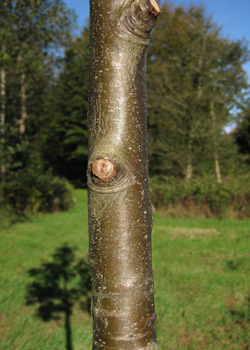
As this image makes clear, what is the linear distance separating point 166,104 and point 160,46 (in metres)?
7.31

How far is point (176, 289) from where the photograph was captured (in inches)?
182

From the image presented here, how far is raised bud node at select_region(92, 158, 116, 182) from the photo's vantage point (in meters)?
0.91

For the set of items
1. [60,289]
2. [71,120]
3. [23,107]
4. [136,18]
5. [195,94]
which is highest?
[71,120]

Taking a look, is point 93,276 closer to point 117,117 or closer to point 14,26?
point 117,117

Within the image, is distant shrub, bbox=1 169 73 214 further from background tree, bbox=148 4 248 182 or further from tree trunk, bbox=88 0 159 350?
tree trunk, bbox=88 0 159 350

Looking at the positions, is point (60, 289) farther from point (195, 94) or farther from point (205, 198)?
point (195, 94)

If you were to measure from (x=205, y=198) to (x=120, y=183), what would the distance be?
9626 millimetres

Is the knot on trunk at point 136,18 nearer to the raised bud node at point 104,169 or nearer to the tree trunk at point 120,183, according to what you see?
the tree trunk at point 120,183

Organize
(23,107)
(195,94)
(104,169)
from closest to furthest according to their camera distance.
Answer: (104,169), (23,107), (195,94)

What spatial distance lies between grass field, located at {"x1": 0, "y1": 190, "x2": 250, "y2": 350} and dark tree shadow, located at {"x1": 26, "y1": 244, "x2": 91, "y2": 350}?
0.08 m

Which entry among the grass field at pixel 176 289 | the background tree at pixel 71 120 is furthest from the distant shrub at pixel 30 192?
the background tree at pixel 71 120

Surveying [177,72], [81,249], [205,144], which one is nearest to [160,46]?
[177,72]

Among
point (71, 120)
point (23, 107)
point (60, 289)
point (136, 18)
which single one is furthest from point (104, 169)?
point (71, 120)

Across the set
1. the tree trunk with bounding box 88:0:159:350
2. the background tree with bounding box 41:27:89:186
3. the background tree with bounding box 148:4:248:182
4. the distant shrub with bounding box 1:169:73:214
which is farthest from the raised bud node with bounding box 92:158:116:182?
the background tree with bounding box 41:27:89:186
